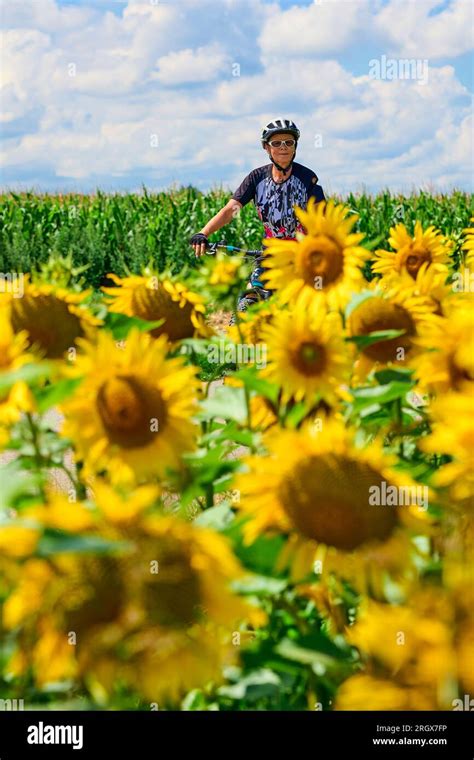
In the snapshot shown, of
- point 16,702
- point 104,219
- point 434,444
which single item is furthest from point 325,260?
point 104,219

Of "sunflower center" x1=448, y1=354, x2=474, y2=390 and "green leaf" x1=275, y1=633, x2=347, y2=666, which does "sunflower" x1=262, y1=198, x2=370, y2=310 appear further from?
"green leaf" x1=275, y1=633, x2=347, y2=666

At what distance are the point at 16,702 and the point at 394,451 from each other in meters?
0.88

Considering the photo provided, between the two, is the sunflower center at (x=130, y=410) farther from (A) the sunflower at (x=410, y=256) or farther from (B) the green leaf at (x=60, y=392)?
(A) the sunflower at (x=410, y=256)

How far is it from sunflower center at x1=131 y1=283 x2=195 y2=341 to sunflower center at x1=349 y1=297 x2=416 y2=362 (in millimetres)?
338

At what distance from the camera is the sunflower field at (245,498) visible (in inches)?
41.5

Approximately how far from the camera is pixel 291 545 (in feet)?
4.29

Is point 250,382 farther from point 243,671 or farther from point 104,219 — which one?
point 104,219

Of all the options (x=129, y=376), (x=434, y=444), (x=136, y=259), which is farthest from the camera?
(x=136, y=259)

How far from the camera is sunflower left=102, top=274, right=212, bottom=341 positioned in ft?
6.63

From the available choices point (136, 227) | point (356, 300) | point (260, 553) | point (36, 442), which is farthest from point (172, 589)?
point (136, 227)

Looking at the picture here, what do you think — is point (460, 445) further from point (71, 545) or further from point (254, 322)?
point (254, 322)

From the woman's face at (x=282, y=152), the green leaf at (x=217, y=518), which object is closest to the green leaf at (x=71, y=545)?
the green leaf at (x=217, y=518)

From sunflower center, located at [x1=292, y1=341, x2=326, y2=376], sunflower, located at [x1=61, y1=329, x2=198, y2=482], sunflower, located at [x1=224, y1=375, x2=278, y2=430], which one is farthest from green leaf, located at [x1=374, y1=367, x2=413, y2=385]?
sunflower, located at [x1=61, y1=329, x2=198, y2=482]

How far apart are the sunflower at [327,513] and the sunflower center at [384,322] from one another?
26.2 inches
